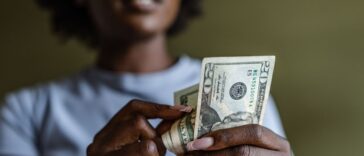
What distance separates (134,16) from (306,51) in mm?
452

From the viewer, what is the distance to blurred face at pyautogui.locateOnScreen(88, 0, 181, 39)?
1.03 m

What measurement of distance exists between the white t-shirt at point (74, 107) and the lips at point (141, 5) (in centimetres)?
14

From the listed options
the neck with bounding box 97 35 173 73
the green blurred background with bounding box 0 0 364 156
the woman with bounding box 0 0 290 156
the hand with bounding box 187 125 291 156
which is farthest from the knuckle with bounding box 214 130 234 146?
the green blurred background with bounding box 0 0 364 156

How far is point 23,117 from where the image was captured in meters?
1.07

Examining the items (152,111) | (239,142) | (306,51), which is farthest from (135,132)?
(306,51)

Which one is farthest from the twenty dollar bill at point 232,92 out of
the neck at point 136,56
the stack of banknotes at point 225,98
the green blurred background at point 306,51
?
the green blurred background at point 306,51

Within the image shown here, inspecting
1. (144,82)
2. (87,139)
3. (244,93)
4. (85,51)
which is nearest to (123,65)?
(144,82)

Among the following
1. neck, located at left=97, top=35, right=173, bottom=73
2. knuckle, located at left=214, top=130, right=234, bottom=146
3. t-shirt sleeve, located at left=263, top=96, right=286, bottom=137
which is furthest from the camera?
neck, located at left=97, top=35, right=173, bottom=73

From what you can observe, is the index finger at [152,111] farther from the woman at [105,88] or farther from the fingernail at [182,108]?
the woman at [105,88]

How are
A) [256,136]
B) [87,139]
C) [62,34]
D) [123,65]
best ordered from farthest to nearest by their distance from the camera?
1. [62,34]
2. [123,65]
3. [87,139]
4. [256,136]

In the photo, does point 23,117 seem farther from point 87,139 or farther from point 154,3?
point 154,3

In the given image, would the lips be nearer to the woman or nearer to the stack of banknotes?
the woman

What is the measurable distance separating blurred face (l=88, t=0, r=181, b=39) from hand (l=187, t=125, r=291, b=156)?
441mm

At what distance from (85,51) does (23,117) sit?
16.7 inches
